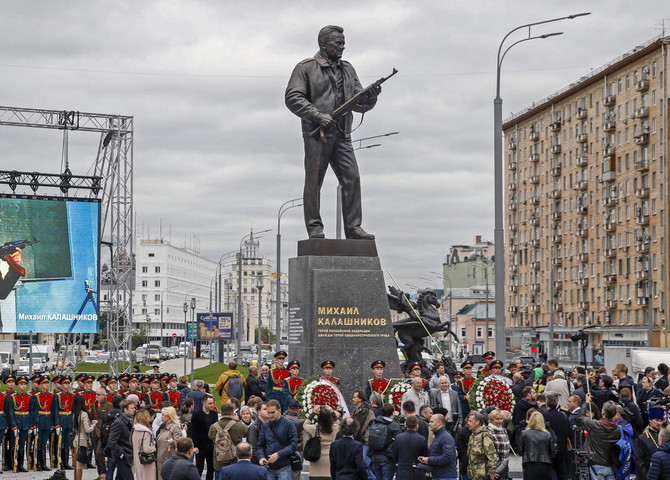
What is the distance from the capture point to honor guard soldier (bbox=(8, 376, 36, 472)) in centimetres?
2072

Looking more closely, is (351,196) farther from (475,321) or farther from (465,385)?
(475,321)

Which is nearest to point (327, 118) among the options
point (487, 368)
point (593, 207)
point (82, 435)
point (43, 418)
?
point (487, 368)

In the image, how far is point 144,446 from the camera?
1383cm

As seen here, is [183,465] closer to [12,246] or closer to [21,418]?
[21,418]

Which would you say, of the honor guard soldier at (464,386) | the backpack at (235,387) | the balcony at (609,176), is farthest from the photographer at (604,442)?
the balcony at (609,176)

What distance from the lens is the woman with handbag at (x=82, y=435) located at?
56.8ft

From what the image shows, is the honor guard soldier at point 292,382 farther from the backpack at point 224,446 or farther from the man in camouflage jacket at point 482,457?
the man in camouflage jacket at point 482,457

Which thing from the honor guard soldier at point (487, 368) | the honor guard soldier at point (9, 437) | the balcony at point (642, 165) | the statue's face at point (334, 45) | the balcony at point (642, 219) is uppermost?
the balcony at point (642, 165)

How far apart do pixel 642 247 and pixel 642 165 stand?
5482 millimetres

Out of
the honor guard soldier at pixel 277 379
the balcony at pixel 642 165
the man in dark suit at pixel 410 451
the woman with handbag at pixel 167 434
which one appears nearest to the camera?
the man in dark suit at pixel 410 451

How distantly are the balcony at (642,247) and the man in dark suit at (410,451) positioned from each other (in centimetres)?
6294

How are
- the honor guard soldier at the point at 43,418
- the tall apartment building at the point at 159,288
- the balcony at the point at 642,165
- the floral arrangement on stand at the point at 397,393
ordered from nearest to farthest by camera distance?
the floral arrangement on stand at the point at 397,393 < the honor guard soldier at the point at 43,418 < the balcony at the point at 642,165 < the tall apartment building at the point at 159,288

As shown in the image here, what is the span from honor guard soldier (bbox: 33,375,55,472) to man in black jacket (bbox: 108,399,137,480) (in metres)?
6.63

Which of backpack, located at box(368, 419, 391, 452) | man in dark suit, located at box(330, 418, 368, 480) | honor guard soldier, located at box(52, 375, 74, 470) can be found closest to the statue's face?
honor guard soldier, located at box(52, 375, 74, 470)
